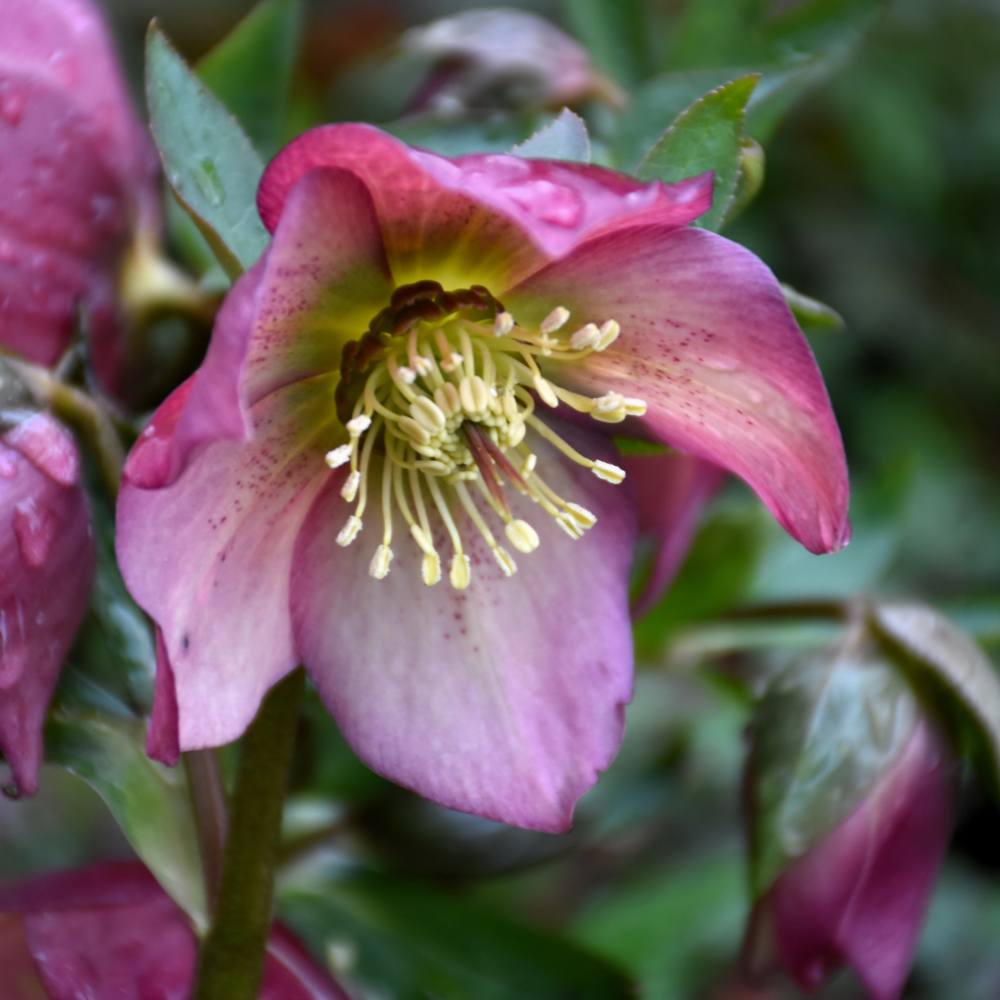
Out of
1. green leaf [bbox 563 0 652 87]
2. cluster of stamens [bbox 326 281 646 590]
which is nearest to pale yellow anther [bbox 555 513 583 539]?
cluster of stamens [bbox 326 281 646 590]

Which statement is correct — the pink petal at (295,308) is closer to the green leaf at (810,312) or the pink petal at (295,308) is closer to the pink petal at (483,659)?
the pink petal at (483,659)

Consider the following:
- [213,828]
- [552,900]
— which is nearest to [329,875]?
[213,828]

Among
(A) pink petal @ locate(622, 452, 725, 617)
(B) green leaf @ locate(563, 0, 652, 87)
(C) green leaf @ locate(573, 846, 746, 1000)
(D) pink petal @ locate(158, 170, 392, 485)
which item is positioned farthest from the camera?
(C) green leaf @ locate(573, 846, 746, 1000)

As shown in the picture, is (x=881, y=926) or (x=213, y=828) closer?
(x=213, y=828)

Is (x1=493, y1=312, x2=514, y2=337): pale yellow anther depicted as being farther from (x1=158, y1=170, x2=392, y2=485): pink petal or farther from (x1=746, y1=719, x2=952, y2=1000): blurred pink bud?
(x1=746, y1=719, x2=952, y2=1000): blurred pink bud

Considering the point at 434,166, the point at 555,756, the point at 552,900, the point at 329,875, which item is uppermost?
the point at 434,166

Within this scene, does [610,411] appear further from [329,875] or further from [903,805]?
[329,875]

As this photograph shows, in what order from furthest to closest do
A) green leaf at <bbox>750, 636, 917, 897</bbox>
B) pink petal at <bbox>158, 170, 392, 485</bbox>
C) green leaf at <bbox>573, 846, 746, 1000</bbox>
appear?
green leaf at <bbox>573, 846, 746, 1000</bbox> < green leaf at <bbox>750, 636, 917, 897</bbox> < pink petal at <bbox>158, 170, 392, 485</bbox>
